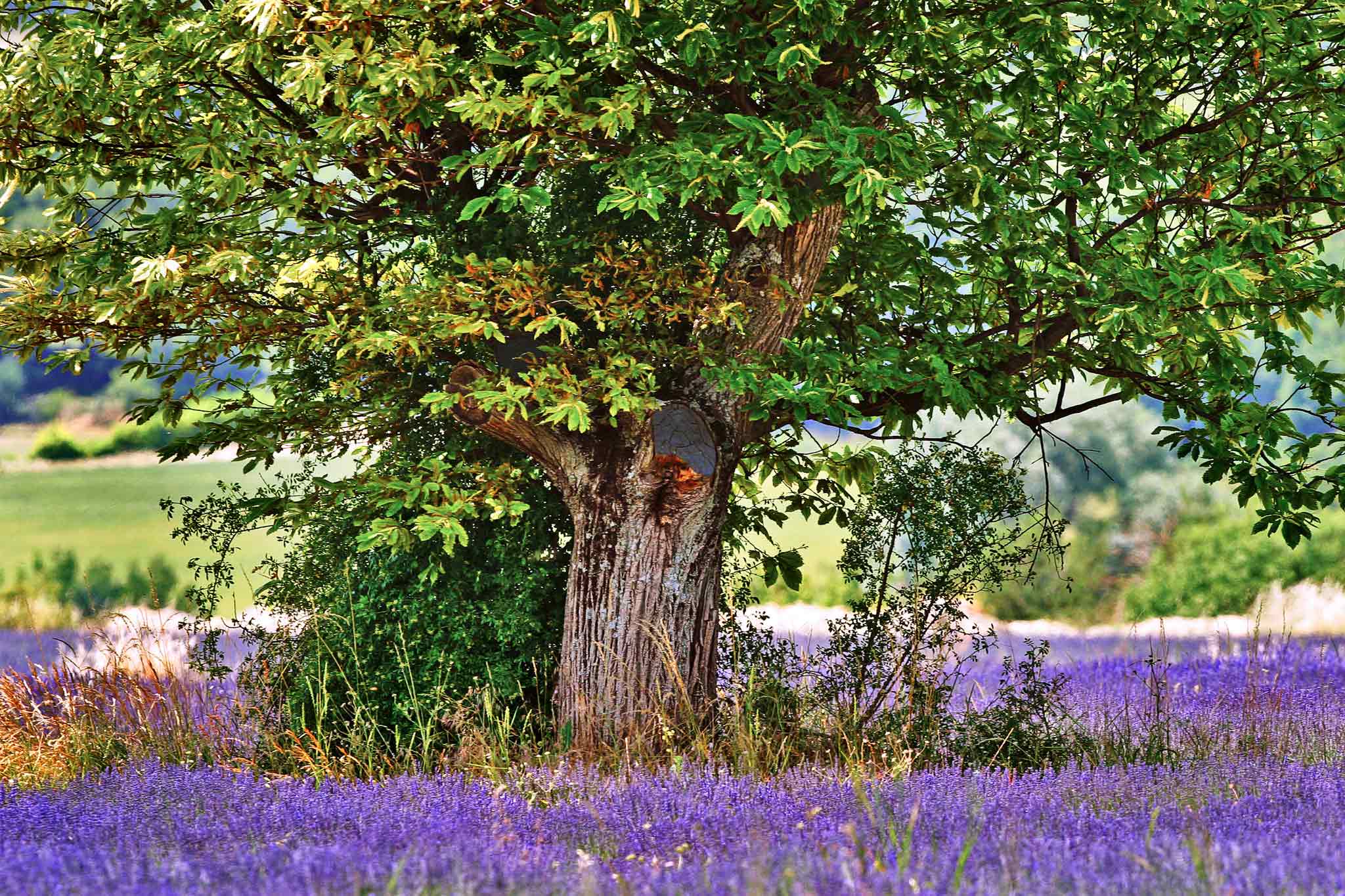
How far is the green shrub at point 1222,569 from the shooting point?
1822 cm

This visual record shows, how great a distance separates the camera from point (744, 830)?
4.79m

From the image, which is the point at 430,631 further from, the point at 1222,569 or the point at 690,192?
the point at 1222,569

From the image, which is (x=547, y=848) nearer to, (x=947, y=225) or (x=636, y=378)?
(x=636, y=378)

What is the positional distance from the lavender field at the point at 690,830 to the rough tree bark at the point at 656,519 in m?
0.73

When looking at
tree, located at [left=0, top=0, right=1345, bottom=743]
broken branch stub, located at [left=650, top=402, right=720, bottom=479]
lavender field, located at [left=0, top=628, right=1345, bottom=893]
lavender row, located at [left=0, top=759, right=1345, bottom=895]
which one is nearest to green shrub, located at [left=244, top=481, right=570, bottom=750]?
tree, located at [left=0, top=0, right=1345, bottom=743]

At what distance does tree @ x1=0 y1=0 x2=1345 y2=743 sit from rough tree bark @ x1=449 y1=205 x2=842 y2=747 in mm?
25

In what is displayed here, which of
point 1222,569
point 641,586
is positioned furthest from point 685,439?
point 1222,569

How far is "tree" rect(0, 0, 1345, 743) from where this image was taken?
268 inches

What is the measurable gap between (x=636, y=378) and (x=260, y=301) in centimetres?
261

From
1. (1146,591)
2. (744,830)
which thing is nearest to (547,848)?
(744,830)

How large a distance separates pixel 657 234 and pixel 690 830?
4793 millimetres

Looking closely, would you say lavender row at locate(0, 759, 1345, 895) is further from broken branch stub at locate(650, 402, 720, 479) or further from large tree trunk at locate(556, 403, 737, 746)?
broken branch stub at locate(650, 402, 720, 479)

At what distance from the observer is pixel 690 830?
4879 millimetres

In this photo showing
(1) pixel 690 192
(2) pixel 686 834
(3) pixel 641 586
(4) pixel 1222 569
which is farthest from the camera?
(4) pixel 1222 569
